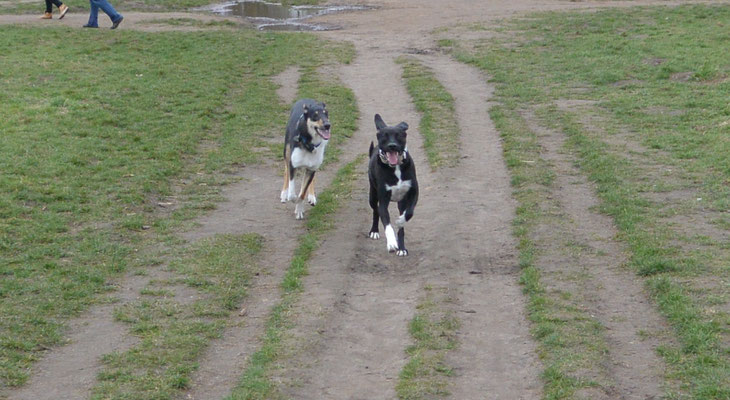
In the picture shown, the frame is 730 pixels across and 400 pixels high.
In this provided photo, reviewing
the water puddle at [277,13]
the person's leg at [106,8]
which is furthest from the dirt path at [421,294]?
the water puddle at [277,13]

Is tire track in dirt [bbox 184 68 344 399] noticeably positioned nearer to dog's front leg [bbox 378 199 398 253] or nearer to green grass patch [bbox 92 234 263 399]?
green grass patch [bbox 92 234 263 399]

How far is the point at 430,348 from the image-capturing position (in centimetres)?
753

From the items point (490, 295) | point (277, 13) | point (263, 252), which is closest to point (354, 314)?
point (490, 295)

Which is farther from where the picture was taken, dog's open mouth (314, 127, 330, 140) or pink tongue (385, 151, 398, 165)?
dog's open mouth (314, 127, 330, 140)

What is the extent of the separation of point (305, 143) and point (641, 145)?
5.92 metres

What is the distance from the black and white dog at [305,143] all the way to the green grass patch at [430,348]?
2.84 metres

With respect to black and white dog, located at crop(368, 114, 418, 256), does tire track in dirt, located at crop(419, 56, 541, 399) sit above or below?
below

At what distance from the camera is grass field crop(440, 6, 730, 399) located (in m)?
7.56

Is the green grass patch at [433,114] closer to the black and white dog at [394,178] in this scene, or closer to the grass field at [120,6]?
the black and white dog at [394,178]

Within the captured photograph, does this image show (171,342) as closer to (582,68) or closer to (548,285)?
(548,285)

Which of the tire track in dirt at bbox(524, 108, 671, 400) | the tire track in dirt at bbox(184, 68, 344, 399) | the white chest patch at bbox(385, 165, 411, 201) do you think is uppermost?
the white chest patch at bbox(385, 165, 411, 201)

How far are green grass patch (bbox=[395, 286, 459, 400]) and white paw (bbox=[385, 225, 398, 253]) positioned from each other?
1.03 m

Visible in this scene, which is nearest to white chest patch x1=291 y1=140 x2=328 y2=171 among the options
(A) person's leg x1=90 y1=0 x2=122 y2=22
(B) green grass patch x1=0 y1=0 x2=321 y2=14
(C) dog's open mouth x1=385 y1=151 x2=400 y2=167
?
Answer: (C) dog's open mouth x1=385 y1=151 x2=400 y2=167

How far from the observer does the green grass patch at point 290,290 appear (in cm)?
687
